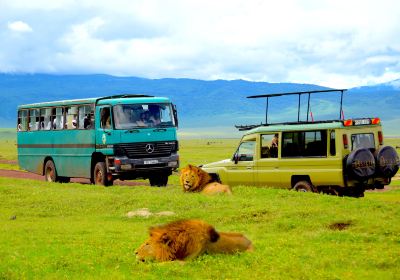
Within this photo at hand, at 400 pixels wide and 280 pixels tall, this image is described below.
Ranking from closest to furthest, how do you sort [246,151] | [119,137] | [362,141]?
[362,141], [246,151], [119,137]

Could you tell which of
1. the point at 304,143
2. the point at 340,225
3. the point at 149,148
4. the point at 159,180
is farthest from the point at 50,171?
the point at 340,225

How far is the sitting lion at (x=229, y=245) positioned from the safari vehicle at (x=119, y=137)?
16004 mm

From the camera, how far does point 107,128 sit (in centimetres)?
2833

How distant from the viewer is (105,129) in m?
28.4

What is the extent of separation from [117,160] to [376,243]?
16.1 m

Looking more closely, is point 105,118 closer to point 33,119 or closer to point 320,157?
point 33,119

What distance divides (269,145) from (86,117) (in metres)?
10.3

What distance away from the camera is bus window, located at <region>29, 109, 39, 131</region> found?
114ft

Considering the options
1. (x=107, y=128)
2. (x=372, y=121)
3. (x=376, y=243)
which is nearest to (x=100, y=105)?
(x=107, y=128)

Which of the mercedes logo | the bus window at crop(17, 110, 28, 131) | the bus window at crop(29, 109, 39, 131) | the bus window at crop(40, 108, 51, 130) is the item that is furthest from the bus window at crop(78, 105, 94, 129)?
the bus window at crop(17, 110, 28, 131)

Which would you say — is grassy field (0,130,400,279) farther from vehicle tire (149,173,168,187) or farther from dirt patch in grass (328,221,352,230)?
vehicle tire (149,173,168,187)

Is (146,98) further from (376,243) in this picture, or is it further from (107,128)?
(376,243)

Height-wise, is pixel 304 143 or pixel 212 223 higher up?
pixel 304 143

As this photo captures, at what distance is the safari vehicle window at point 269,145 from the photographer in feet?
73.5
